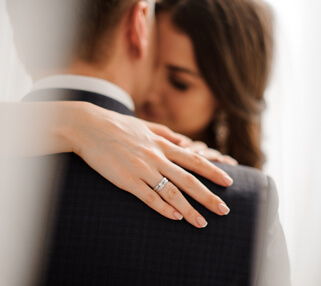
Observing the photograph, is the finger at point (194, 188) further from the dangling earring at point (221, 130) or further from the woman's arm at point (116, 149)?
the dangling earring at point (221, 130)

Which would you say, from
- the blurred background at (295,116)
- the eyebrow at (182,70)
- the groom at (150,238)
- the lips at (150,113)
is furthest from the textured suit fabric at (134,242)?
the lips at (150,113)

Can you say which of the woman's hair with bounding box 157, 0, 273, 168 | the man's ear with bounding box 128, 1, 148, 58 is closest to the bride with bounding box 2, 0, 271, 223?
the woman's hair with bounding box 157, 0, 273, 168

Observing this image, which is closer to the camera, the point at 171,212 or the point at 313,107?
the point at 171,212

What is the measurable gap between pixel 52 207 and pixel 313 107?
1.15 meters

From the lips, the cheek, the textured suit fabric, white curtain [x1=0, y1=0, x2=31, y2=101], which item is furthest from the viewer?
the lips

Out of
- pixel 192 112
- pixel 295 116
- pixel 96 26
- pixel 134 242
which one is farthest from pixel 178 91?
pixel 134 242

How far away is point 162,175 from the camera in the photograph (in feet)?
2.53

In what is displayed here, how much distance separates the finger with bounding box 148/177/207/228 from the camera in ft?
2.37

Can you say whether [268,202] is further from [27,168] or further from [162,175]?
[27,168]

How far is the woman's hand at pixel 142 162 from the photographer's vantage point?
2.38ft

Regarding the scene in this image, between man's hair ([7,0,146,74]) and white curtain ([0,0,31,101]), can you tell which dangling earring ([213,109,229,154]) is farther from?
man's hair ([7,0,146,74])

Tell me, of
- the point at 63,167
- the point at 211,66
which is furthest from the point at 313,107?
the point at 63,167

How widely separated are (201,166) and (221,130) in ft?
3.92

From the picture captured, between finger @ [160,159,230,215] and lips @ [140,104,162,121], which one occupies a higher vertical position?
lips @ [140,104,162,121]
